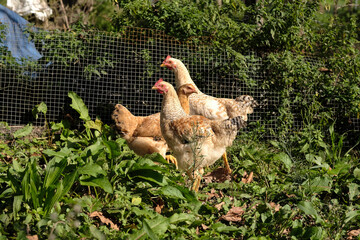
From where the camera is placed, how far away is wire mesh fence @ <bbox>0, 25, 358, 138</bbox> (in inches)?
255

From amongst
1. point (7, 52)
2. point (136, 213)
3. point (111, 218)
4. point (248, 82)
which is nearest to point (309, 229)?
point (136, 213)

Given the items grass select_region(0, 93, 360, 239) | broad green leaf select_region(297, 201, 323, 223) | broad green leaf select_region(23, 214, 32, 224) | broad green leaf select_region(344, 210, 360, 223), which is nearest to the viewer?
broad green leaf select_region(23, 214, 32, 224)

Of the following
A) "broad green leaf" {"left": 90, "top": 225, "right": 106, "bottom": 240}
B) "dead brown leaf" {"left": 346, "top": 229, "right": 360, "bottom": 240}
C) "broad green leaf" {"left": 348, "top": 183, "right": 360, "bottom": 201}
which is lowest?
"dead brown leaf" {"left": 346, "top": 229, "right": 360, "bottom": 240}

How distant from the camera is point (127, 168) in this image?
3.58 m

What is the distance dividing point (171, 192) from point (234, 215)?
0.66m

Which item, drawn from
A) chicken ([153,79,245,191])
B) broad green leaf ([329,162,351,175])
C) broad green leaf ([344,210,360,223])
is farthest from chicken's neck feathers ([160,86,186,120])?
broad green leaf ([344,210,360,223])

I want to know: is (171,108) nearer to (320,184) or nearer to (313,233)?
(320,184)

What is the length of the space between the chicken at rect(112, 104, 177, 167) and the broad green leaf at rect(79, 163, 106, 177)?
199cm

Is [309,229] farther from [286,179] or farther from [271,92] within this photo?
[271,92]

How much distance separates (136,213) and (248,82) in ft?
12.7

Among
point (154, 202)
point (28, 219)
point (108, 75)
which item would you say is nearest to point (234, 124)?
point (154, 202)

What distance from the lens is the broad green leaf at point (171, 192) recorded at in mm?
3420

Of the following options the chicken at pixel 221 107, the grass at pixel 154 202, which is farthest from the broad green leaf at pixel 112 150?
the chicken at pixel 221 107

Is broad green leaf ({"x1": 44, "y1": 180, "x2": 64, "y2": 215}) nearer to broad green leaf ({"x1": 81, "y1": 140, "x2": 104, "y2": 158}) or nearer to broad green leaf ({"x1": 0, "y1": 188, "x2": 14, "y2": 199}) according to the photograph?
broad green leaf ({"x1": 0, "y1": 188, "x2": 14, "y2": 199})
